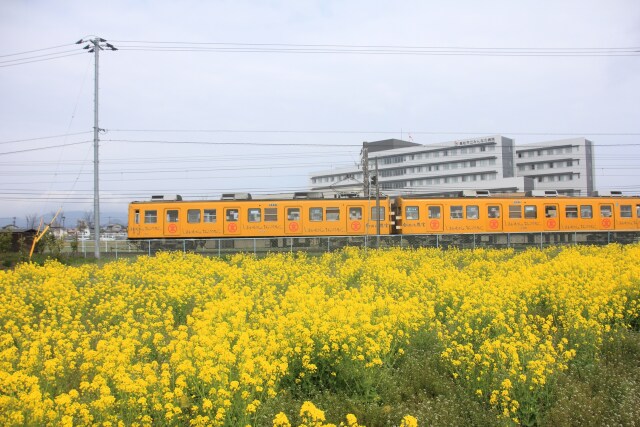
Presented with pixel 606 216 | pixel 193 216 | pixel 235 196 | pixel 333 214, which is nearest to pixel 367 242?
pixel 333 214

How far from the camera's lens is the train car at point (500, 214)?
87.1ft

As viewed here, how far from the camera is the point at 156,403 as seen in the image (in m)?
4.36

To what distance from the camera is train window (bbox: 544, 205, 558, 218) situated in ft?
89.4

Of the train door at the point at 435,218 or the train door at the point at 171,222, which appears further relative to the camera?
the train door at the point at 435,218

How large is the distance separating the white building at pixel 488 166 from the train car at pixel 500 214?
4030cm

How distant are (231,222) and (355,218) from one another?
6444mm

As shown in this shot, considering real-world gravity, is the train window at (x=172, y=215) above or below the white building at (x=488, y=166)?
below

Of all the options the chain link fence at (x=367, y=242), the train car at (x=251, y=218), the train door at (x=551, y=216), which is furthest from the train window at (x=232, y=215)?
the train door at (x=551, y=216)

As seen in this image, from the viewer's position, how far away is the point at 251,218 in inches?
1027

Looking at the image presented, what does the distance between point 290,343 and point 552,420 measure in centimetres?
289

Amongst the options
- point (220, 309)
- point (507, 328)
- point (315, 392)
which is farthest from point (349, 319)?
point (507, 328)

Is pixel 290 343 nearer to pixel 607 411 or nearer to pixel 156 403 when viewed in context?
pixel 156 403

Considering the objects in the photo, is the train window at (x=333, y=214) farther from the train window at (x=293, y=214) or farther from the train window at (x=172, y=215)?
the train window at (x=172, y=215)

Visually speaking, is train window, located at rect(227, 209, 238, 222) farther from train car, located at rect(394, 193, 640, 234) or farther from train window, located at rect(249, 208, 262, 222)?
train car, located at rect(394, 193, 640, 234)
